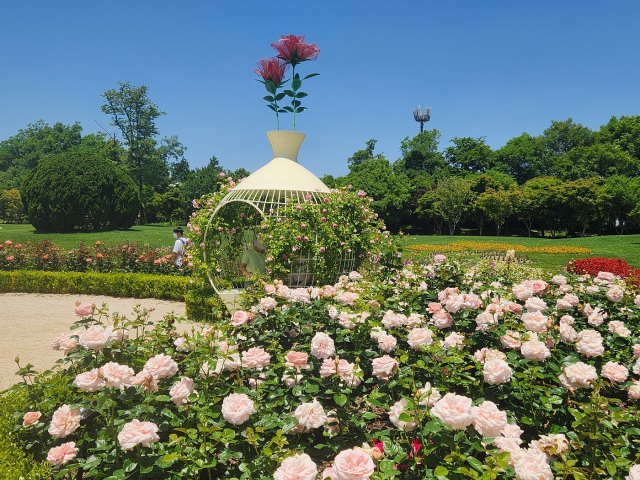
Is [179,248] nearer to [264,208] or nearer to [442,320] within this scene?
[264,208]

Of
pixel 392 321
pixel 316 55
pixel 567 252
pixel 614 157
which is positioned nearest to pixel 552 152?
pixel 614 157

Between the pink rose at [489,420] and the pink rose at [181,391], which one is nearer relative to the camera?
the pink rose at [489,420]

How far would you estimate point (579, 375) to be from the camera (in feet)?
6.28

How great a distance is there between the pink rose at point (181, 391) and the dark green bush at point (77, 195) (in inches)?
906

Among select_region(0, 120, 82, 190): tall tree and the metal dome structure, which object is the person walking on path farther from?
select_region(0, 120, 82, 190): tall tree

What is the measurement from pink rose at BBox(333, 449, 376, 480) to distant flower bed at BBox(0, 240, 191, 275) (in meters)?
9.05

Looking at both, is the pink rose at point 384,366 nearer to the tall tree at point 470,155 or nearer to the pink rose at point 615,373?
the pink rose at point 615,373

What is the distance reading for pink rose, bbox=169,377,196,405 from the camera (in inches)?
74.3

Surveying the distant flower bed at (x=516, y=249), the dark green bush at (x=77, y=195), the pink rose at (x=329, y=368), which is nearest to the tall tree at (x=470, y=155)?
the distant flower bed at (x=516, y=249)

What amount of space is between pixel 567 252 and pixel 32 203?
953 inches

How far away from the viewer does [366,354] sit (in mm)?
2387

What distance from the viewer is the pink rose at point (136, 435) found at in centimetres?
162

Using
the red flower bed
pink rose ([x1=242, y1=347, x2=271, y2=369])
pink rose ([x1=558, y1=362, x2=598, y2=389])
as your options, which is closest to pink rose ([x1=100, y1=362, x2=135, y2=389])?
pink rose ([x1=242, y1=347, x2=271, y2=369])

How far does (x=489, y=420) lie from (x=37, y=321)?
25.1 ft
